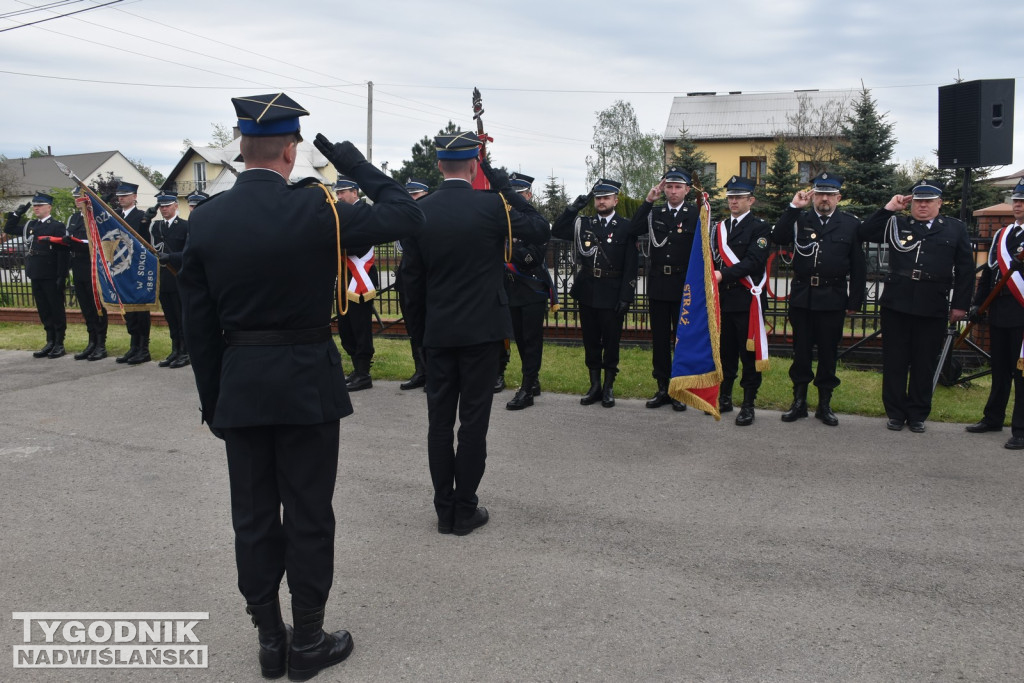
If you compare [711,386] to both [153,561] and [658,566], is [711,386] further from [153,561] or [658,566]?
[153,561]

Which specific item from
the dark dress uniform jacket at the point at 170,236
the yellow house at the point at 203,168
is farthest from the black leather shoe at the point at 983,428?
the yellow house at the point at 203,168

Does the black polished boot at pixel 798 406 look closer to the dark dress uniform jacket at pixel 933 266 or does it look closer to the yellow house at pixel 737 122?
the dark dress uniform jacket at pixel 933 266

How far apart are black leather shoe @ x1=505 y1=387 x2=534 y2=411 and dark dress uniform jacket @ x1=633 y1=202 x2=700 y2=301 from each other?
1575 millimetres

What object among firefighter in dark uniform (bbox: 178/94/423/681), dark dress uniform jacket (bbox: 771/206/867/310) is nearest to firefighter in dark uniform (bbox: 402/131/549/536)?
firefighter in dark uniform (bbox: 178/94/423/681)

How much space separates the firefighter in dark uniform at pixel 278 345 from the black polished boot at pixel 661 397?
4.85 meters

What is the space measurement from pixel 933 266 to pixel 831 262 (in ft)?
2.65

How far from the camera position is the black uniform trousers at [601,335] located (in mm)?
7695

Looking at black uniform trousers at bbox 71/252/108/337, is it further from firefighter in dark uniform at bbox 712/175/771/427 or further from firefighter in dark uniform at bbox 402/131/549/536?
firefighter in dark uniform at bbox 712/175/771/427

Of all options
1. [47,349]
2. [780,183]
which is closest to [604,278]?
[47,349]

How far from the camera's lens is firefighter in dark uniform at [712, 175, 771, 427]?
281 inches

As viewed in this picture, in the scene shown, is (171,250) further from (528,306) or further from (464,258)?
(464,258)

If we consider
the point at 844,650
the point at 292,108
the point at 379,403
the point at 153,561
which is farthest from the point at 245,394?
the point at 379,403

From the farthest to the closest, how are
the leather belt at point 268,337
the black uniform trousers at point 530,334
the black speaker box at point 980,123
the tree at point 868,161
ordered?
the tree at point 868,161 → the black speaker box at point 980,123 → the black uniform trousers at point 530,334 → the leather belt at point 268,337

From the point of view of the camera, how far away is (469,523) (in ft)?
14.9
